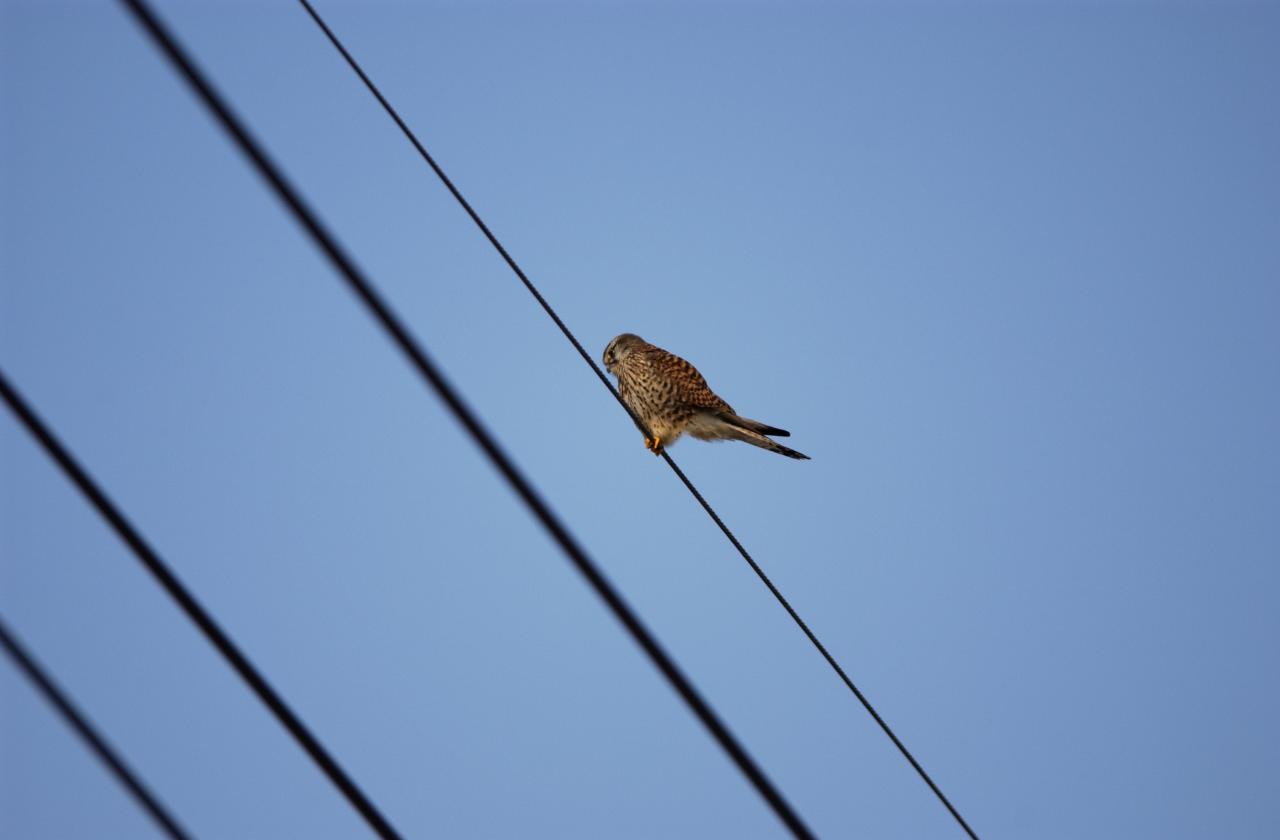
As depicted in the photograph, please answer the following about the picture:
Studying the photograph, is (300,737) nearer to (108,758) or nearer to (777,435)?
(108,758)

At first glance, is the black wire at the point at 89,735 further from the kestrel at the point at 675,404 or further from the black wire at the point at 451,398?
the kestrel at the point at 675,404

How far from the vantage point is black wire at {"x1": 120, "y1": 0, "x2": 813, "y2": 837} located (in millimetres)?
1400

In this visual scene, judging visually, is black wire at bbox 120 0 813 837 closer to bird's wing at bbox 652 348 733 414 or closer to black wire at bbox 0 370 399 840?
Result: black wire at bbox 0 370 399 840

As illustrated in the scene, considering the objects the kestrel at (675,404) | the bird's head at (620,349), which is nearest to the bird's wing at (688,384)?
the kestrel at (675,404)

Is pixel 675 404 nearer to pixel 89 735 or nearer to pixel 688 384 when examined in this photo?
pixel 688 384

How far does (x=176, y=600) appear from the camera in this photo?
2.03 meters

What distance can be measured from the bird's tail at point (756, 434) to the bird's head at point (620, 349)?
143cm

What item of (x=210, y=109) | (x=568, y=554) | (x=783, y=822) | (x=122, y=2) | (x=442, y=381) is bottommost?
(x=783, y=822)

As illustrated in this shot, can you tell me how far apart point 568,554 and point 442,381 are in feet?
0.90

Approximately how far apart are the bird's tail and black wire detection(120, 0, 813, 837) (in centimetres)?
539

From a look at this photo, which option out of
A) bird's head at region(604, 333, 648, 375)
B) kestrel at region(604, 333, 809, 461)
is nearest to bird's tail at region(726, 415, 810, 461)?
kestrel at region(604, 333, 809, 461)

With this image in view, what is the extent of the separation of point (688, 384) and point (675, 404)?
162 mm

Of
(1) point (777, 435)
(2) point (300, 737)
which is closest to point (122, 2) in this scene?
(2) point (300, 737)

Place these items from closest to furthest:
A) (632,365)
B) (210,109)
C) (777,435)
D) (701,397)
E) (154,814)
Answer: (210,109) → (154,814) → (777,435) → (701,397) → (632,365)
